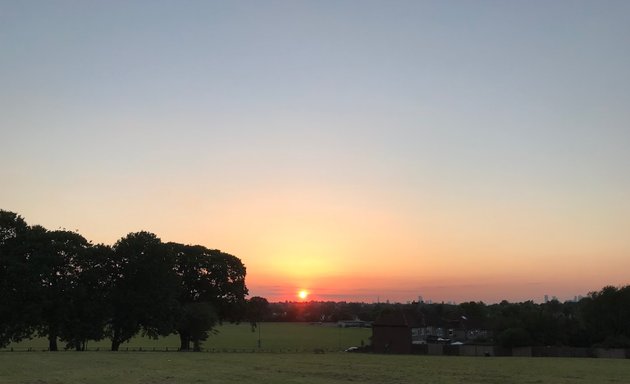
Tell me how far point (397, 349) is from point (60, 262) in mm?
53339

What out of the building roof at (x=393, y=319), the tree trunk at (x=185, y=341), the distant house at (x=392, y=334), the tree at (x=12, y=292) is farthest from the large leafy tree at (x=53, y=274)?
the building roof at (x=393, y=319)

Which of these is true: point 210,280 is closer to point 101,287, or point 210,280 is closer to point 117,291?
point 117,291

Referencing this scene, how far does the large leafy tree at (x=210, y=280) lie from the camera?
83.4m

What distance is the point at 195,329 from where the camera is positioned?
3004 inches

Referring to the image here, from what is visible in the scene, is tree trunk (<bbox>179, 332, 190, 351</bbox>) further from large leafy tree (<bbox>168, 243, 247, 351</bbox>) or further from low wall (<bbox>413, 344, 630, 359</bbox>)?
low wall (<bbox>413, 344, 630, 359</bbox>)

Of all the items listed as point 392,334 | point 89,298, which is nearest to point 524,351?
point 392,334

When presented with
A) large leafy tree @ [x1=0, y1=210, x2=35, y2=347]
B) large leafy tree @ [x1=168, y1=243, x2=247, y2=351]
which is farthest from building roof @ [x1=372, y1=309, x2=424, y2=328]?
large leafy tree @ [x1=0, y1=210, x2=35, y2=347]

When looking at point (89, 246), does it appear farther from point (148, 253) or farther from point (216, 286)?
point (216, 286)

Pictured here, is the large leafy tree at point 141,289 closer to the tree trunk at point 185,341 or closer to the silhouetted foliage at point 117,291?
the silhouetted foliage at point 117,291

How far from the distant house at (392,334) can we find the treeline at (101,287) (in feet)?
94.2

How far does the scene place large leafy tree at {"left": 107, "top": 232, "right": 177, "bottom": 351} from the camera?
70.8 m

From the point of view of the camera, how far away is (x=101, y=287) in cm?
7131

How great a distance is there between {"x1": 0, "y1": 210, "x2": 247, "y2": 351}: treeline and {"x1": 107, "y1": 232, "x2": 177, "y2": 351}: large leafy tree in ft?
0.40

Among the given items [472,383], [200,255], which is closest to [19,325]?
[200,255]
